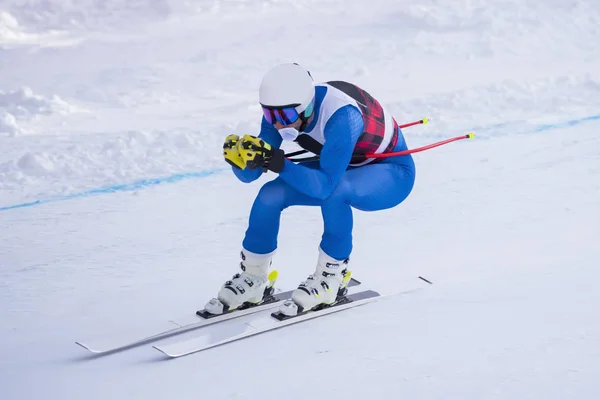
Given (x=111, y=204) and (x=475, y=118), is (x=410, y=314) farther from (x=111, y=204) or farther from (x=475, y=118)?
(x=475, y=118)

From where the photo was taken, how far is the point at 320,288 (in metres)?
3.43

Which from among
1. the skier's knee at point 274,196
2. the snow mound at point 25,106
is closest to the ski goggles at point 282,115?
the skier's knee at point 274,196

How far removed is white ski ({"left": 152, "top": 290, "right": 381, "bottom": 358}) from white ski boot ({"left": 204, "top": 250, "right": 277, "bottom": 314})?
5.4 inches

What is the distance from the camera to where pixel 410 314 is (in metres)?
3.47

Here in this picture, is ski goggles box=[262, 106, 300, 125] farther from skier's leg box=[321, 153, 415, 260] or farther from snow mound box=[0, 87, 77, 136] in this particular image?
snow mound box=[0, 87, 77, 136]

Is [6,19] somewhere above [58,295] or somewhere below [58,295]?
above

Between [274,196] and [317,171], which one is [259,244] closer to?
[274,196]

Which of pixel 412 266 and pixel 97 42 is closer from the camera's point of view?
pixel 412 266

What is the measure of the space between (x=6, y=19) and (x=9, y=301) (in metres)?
7.26

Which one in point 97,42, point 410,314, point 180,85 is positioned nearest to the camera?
point 410,314

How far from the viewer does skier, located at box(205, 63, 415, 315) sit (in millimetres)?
3162

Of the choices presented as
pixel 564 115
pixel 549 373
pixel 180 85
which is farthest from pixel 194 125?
pixel 549 373

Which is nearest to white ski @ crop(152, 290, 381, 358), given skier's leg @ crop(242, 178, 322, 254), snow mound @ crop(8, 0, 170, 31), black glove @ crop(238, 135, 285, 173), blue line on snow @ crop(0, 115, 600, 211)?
skier's leg @ crop(242, 178, 322, 254)

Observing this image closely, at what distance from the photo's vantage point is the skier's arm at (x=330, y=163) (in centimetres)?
314
